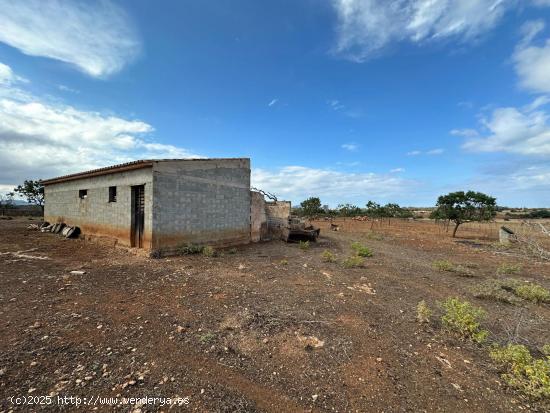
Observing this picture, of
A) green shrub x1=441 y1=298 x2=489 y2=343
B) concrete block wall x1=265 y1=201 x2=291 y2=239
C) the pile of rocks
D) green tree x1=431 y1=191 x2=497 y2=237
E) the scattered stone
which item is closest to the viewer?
the scattered stone

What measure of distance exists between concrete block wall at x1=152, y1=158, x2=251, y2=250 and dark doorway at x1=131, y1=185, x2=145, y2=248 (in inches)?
40.0

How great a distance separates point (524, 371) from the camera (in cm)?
346

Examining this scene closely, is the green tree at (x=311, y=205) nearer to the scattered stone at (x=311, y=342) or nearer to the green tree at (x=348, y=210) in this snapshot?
the green tree at (x=348, y=210)

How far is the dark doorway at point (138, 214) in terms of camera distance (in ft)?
33.6

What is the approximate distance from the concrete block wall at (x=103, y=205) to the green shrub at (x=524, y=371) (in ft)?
31.0

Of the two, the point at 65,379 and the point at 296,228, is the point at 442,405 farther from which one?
the point at 296,228

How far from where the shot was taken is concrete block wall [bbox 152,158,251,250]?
32.2 ft

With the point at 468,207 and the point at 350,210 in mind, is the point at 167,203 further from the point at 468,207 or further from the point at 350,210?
the point at 350,210

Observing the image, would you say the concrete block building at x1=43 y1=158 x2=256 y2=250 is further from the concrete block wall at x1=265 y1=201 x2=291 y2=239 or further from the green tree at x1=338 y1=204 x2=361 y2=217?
the green tree at x1=338 y1=204 x2=361 y2=217

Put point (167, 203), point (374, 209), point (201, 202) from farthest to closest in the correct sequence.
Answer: point (374, 209) → point (201, 202) → point (167, 203)

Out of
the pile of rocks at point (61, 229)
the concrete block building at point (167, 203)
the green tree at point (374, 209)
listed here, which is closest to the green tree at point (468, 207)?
the green tree at point (374, 209)

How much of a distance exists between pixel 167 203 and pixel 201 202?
1529 millimetres

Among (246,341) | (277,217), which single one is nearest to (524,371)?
(246,341)

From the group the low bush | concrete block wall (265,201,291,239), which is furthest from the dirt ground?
concrete block wall (265,201,291,239)
